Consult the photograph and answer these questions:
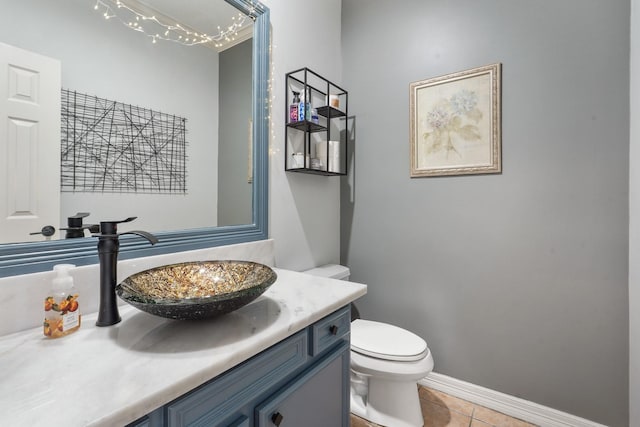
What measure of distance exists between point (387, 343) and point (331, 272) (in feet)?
1.80

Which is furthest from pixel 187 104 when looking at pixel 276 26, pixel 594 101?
pixel 594 101

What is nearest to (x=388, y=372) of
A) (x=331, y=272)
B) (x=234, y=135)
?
(x=331, y=272)

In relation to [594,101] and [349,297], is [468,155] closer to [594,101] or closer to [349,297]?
[594,101]

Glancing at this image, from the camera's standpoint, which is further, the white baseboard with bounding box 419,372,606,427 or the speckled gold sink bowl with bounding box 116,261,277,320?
the white baseboard with bounding box 419,372,606,427

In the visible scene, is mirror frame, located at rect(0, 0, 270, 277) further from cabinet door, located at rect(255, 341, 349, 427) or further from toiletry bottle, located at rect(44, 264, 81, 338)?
cabinet door, located at rect(255, 341, 349, 427)

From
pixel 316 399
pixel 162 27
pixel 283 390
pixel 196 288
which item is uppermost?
pixel 162 27

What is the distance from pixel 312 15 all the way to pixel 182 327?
1.89 m

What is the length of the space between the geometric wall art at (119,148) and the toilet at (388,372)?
112cm

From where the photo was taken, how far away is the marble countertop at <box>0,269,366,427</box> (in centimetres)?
48

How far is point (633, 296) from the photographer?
4.19ft

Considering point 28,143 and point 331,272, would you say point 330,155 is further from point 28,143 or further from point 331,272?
point 28,143

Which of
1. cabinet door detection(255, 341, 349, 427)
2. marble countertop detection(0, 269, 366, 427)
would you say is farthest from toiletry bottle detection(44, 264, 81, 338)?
cabinet door detection(255, 341, 349, 427)

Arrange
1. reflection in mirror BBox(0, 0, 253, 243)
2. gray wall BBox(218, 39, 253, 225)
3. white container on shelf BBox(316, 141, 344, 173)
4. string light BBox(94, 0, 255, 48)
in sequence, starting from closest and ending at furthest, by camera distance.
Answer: reflection in mirror BBox(0, 0, 253, 243), string light BBox(94, 0, 255, 48), gray wall BBox(218, 39, 253, 225), white container on shelf BBox(316, 141, 344, 173)

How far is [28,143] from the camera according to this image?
2.71 feet
